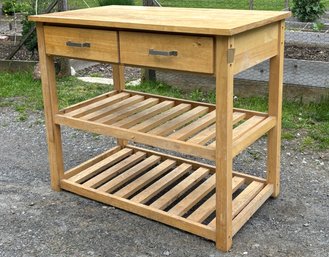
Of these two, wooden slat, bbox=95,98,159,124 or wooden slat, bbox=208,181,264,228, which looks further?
wooden slat, bbox=95,98,159,124

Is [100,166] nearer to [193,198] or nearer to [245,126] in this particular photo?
[193,198]

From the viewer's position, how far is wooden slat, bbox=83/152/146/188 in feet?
11.2

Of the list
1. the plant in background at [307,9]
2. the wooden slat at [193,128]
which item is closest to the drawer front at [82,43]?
the wooden slat at [193,128]

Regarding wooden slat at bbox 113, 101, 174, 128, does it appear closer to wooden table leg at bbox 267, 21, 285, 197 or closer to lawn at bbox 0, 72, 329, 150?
wooden table leg at bbox 267, 21, 285, 197

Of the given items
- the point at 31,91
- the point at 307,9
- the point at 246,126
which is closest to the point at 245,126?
the point at 246,126

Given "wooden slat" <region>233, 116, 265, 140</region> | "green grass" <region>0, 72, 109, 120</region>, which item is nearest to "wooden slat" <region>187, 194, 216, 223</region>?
"wooden slat" <region>233, 116, 265, 140</region>

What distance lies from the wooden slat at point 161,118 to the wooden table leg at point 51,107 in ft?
1.93

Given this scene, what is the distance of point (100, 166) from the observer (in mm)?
3660

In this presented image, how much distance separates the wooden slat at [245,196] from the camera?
299cm

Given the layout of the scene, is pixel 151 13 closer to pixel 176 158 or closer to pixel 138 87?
pixel 176 158

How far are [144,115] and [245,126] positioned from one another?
0.64 metres

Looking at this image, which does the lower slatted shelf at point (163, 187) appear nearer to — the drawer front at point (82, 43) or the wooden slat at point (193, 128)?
the wooden slat at point (193, 128)

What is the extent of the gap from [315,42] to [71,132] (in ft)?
9.32

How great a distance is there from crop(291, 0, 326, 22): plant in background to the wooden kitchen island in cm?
462
